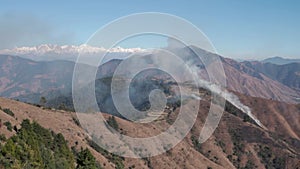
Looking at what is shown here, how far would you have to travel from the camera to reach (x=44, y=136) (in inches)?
3302

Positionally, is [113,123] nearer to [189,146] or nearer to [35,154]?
A: [189,146]

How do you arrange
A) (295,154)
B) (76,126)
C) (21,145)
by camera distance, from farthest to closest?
1. (295,154)
2. (76,126)
3. (21,145)

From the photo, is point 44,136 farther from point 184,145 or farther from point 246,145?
point 246,145

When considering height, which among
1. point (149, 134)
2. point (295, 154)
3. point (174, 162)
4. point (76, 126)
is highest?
point (76, 126)

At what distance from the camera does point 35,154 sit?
197 feet

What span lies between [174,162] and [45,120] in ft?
156

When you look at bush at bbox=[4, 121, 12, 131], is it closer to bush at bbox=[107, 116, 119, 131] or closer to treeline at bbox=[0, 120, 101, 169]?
treeline at bbox=[0, 120, 101, 169]

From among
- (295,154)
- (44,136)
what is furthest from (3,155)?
(295,154)

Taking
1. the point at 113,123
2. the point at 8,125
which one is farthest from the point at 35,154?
the point at 113,123

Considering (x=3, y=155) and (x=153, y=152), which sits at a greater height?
(x=3, y=155)

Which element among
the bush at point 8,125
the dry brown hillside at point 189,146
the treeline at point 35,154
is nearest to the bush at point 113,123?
the dry brown hillside at point 189,146

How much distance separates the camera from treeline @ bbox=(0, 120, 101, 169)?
53281 mm

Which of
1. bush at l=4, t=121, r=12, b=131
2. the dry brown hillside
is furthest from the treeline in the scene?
the dry brown hillside

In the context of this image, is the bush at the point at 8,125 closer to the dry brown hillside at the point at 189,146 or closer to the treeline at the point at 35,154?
the dry brown hillside at the point at 189,146
